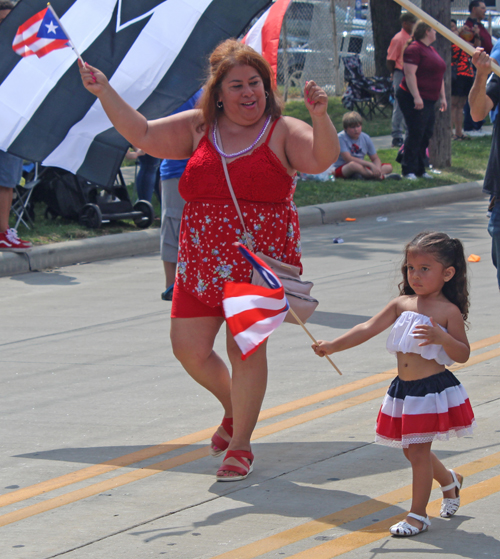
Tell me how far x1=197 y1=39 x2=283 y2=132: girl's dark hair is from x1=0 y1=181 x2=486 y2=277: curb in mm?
5534

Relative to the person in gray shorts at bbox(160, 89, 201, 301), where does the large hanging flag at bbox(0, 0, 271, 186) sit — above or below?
above

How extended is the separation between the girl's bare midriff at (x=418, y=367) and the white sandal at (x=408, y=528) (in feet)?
1.61

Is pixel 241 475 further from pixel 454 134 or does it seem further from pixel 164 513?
pixel 454 134

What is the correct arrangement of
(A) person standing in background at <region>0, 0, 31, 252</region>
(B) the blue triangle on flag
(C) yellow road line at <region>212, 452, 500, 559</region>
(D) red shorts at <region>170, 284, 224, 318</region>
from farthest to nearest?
(A) person standing in background at <region>0, 0, 31, 252</region> → (B) the blue triangle on flag → (D) red shorts at <region>170, 284, 224, 318</region> → (C) yellow road line at <region>212, 452, 500, 559</region>

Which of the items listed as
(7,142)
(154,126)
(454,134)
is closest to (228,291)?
(154,126)

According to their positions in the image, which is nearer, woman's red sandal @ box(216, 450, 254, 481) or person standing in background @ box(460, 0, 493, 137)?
woman's red sandal @ box(216, 450, 254, 481)

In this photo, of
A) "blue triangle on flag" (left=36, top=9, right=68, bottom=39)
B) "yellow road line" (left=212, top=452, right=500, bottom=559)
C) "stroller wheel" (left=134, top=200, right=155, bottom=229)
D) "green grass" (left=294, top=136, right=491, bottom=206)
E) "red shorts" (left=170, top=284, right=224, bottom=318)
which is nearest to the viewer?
"yellow road line" (left=212, top=452, right=500, bottom=559)

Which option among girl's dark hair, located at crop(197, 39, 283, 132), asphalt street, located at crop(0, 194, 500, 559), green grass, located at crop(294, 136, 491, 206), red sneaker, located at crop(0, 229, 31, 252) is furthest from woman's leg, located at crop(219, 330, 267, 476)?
green grass, located at crop(294, 136, 491, 206)

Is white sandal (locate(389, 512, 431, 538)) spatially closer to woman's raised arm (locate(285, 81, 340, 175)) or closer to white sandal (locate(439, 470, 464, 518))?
white sandal (locate(439, 470, 464, 518))

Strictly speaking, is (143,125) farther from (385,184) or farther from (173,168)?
(385,184)

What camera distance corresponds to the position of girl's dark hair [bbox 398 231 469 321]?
3568 millimetres

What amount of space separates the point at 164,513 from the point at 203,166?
146cm

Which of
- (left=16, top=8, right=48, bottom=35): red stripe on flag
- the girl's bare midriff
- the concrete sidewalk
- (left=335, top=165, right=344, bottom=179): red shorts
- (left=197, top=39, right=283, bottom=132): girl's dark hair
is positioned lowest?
the concrete sidewalk

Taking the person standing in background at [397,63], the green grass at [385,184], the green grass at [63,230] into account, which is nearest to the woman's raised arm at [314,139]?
the green grass at [63,230]
